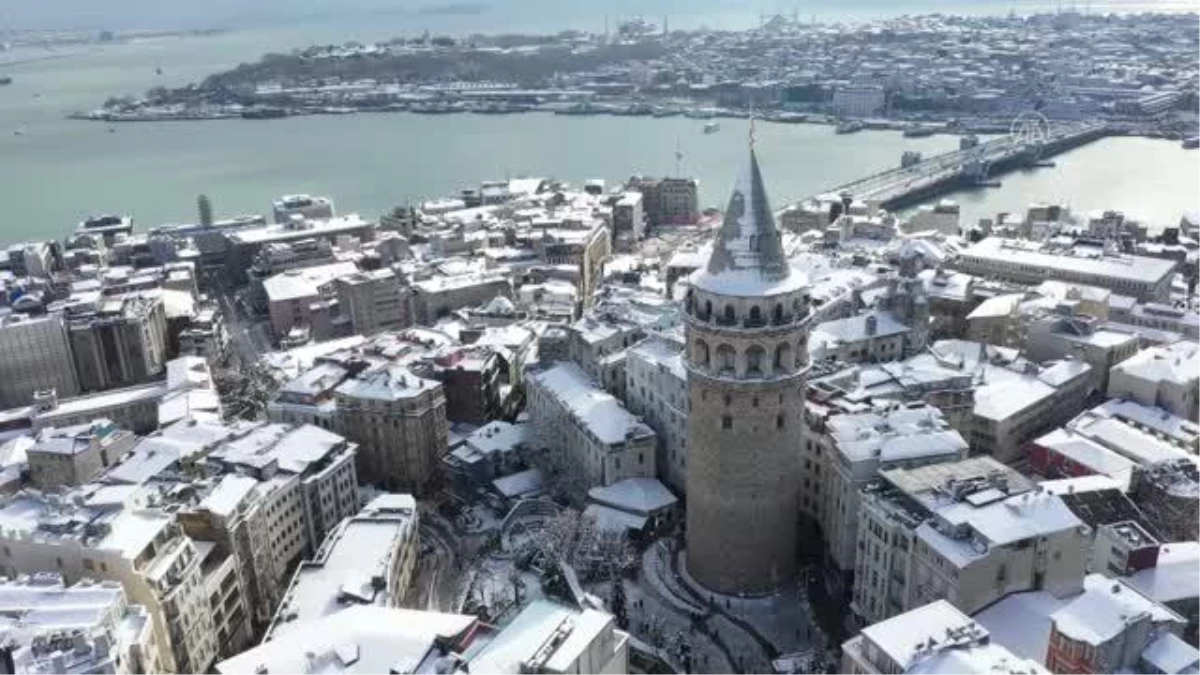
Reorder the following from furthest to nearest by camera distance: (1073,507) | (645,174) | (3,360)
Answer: (645,174) < (3,360) < (1073,507)

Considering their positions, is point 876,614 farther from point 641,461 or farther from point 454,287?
point 454,287

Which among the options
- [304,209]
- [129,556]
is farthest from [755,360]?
[304,209]

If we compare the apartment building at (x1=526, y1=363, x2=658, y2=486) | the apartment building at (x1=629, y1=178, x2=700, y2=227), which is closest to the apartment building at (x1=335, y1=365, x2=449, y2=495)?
the apartment building at (x1=526, y1=363, x2=658, y2=486)

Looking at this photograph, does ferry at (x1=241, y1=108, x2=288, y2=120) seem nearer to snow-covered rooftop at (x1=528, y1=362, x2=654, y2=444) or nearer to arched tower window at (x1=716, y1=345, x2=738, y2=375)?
snow-covered rooftop at (x1=528, y1=362, x2=654, y2=444)

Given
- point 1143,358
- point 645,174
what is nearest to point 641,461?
point 1143,358

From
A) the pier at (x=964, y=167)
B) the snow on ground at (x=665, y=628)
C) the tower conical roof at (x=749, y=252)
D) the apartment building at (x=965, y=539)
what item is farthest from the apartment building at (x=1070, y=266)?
the snow on ground at (x=665, y=628)

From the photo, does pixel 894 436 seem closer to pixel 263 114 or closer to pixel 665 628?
pixel 665 628
